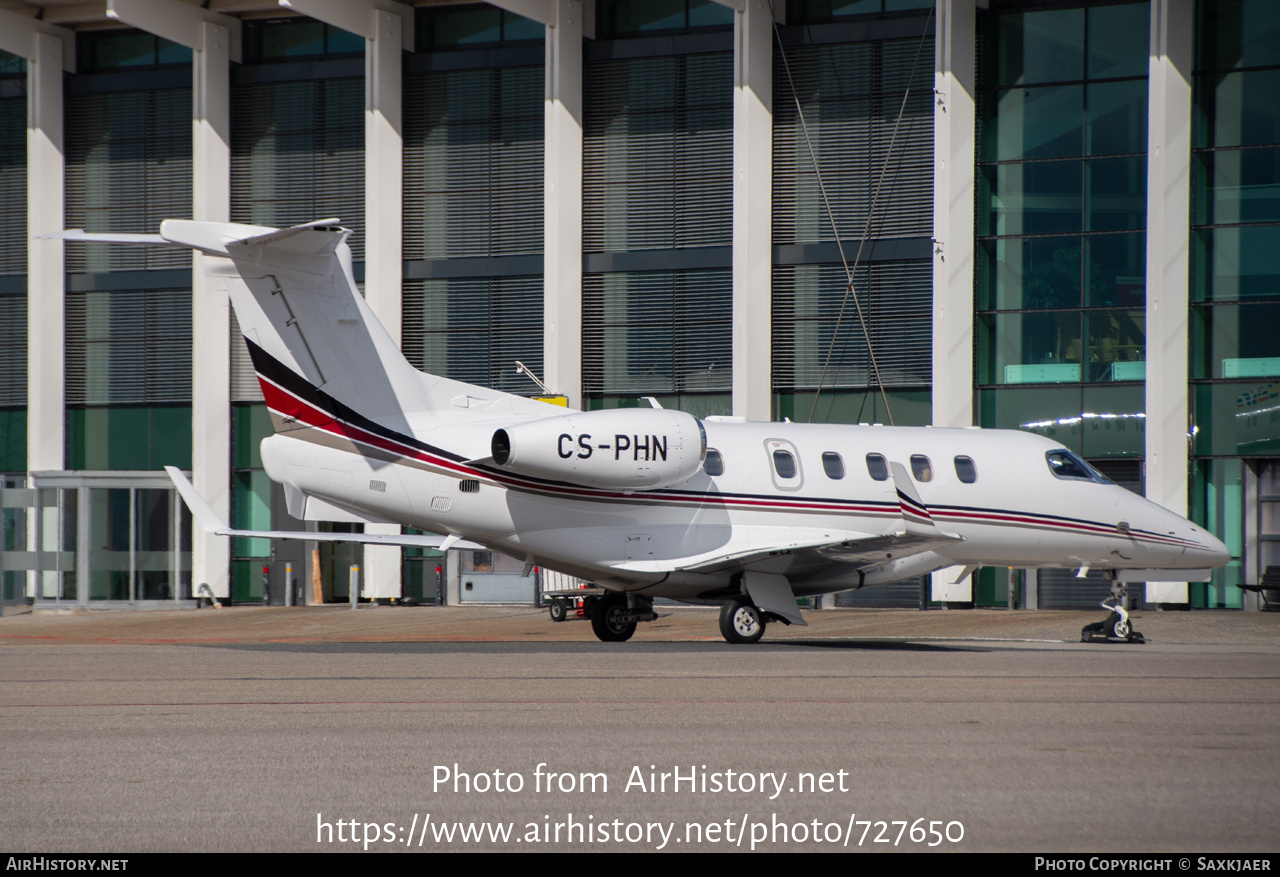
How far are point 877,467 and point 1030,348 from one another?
12817mm

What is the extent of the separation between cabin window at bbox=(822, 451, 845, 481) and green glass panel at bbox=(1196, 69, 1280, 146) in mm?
15792

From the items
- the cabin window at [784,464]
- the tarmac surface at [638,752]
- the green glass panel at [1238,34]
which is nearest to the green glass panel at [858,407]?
the green glass panel at [1238,34]

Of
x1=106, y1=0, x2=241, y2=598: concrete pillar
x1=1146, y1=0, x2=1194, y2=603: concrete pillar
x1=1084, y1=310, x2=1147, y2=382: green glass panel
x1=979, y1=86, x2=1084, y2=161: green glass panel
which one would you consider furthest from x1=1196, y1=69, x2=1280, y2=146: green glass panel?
x1=106, y1=0, x2=241, y2=598: concrete pillar

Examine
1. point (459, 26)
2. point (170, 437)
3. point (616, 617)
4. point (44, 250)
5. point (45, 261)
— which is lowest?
point (616, 617)

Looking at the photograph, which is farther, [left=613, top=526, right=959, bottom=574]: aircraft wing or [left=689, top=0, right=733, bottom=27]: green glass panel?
[left=689, top=0, right=733, bottom=27]: green glass panel

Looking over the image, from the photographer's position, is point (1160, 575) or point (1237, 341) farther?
point (1237, 341)

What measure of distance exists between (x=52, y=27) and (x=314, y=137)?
755 cm

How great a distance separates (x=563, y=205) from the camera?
32.2 meters

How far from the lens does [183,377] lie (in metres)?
34.2

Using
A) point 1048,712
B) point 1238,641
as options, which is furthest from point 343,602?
point 1048,712

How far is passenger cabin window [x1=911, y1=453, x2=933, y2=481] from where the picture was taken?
1917cm

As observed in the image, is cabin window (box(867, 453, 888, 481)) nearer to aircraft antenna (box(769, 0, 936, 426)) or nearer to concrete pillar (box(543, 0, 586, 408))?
aircraft antenna (box(769, 0, 936, 426))

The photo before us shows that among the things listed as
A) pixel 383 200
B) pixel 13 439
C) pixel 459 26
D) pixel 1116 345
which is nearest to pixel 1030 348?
pixel 1116 345

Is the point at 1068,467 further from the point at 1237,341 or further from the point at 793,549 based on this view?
the point at 1237,341
